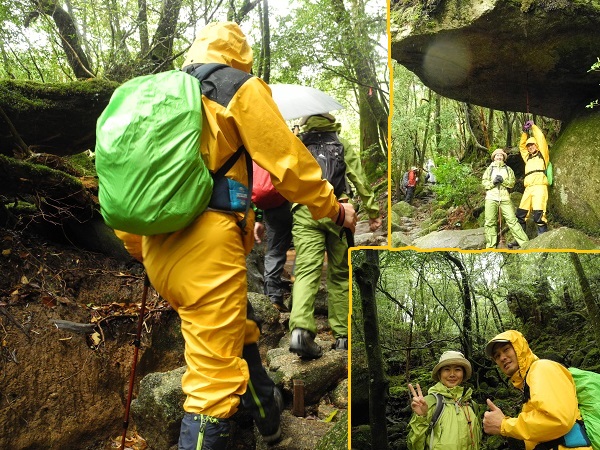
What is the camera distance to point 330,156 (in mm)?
4262

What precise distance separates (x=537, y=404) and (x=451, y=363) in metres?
0.38

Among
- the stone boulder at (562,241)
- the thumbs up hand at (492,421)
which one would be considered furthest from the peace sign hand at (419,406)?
the stone boulder at (562,241)

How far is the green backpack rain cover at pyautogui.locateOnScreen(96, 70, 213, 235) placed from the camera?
2297 mm

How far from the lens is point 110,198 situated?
2.36 metres

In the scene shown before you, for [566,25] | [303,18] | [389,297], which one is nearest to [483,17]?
[566,25]

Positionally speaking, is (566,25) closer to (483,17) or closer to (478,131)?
(483,17)

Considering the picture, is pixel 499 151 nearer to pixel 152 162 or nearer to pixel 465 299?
pixel 465 299

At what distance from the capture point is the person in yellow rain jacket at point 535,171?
2867mm

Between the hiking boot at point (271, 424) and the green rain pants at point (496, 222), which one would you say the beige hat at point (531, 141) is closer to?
the green rain pants at point (496, 222)

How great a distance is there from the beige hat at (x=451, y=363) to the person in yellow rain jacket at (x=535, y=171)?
3.53ft

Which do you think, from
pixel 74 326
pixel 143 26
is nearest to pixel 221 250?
pixel 74 326

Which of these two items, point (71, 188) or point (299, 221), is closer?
point (299, 221)

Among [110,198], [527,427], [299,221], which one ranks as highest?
[110,198]

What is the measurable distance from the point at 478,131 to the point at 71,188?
460 cm
